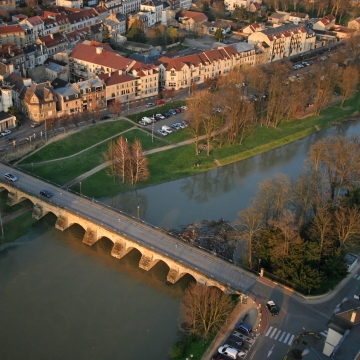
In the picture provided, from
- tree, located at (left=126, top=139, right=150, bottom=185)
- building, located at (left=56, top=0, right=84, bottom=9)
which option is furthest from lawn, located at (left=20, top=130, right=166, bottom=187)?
building, located at (left=56, top=0, right=84, bottom=9)

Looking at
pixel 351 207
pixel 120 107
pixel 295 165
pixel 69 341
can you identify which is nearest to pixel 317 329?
pixel 351 207

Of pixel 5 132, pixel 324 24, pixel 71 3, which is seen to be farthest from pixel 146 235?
pixel 324 24

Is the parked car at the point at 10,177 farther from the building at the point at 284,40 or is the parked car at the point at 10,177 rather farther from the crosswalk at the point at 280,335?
the building at the point at 284,40

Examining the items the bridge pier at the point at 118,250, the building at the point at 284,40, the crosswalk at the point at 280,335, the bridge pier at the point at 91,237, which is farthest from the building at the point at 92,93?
the crosswalk at the point at 280,335

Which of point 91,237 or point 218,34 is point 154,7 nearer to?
point 218,34

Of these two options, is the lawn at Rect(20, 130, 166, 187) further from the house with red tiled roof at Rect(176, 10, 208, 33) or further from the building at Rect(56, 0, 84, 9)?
the building at Rect(56, 0, 84, 9)

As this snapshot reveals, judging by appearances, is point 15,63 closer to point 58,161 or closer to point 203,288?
point 58,161
